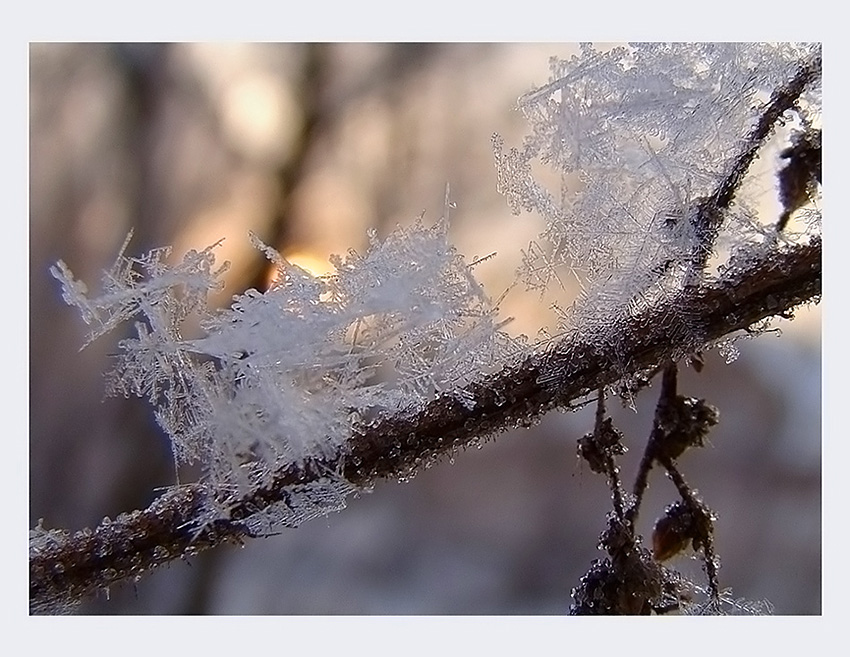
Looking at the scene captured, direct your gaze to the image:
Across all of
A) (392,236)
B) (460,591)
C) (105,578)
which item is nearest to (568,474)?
(460,591)

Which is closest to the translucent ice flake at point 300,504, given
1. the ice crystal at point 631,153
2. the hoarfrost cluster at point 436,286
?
the hoarfrost cluster at point 436,286

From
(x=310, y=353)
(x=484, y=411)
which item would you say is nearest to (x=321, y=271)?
(x=310, y=353)

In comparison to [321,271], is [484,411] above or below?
below

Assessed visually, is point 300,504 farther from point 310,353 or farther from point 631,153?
point 631,153

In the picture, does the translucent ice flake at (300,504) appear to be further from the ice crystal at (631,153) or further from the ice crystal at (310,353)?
the ice crystal at (631,153)

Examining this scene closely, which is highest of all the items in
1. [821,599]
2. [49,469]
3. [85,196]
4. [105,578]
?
[85,196]

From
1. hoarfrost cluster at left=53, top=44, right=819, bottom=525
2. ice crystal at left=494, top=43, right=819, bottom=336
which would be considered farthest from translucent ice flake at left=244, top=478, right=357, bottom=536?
ice crystal at left=494, top=43, right=819, bottom=336

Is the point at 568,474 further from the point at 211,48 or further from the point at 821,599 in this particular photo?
the point at 211,48
